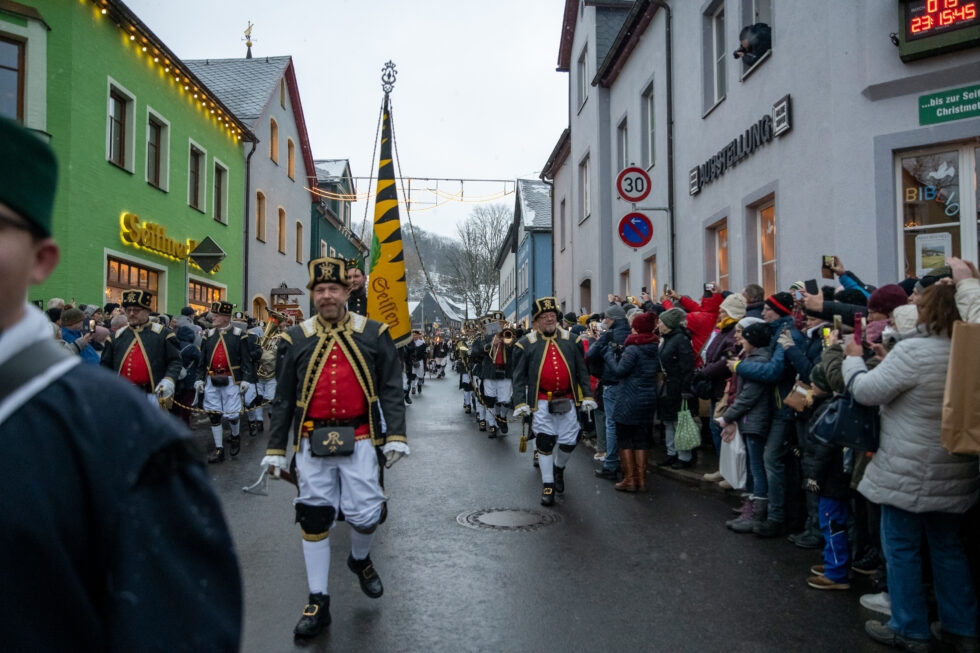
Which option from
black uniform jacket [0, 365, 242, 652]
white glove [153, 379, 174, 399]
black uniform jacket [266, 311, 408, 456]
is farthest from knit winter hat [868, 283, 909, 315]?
white glove [153, 379, 174, 399]

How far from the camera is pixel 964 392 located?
12.1 ft

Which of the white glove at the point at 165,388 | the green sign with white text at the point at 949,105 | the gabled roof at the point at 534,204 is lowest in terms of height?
the white glove at the point at 165,388

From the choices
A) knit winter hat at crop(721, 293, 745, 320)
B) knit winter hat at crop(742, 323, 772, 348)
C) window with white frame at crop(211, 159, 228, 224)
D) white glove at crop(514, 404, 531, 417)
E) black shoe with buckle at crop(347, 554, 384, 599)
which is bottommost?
black shoe with buckle at crop(347, 554, 384, 599)

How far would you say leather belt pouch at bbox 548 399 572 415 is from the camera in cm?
804

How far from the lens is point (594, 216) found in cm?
2078

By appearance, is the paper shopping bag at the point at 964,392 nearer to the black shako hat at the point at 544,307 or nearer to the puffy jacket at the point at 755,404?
the puffy jacket at the point at 755,404

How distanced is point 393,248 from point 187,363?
13.0 feet

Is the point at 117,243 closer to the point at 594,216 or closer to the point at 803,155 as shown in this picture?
the point at 594,216

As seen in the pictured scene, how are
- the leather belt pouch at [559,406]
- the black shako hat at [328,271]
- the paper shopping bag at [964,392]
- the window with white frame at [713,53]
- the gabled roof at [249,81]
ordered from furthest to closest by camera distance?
the gabled roof at [249,81] < the window with white frame at [713,53] < the leather belt pouch at [559,406] < the black shako hat at [328,271] < the paper shopping bag at [964,392]

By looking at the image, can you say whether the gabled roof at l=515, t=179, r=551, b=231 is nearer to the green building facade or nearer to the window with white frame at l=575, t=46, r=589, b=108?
the window with white frame at l=575, t=46, r=589, b=108

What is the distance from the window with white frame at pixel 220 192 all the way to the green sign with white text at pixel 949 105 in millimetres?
18739

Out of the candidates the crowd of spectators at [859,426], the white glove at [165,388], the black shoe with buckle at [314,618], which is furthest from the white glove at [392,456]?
the white glove at [165,388]

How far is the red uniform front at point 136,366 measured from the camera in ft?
28.4

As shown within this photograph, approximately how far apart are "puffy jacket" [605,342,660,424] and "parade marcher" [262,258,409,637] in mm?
4004
